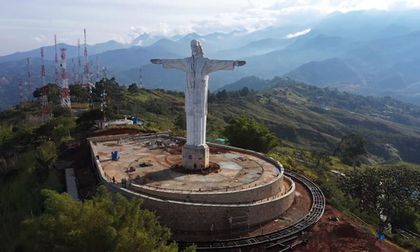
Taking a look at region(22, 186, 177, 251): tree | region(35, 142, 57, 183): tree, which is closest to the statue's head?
region(22, 186, 177, 251): tree

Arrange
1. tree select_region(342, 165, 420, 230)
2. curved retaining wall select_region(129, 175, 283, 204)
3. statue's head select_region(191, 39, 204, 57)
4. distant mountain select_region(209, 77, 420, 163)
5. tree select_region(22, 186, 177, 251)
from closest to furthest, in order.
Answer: tree select_region(22, 186, 177, 251), curved retaining wall select_region(129, 175, 283, 204), statue's head select_region(191, 39, 204, 57), tree select_region(342, 165, 420, 230), distant mountain select_region(209, 77, 420, 163)

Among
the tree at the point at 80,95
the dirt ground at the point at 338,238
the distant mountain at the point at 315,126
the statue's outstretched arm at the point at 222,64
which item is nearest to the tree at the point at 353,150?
the distant mountain at the point at 315,126

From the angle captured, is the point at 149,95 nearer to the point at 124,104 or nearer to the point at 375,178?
the point at 124,104

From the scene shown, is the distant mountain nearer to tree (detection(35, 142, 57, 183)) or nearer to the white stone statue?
tree (detection(35, 142, 57, 183))

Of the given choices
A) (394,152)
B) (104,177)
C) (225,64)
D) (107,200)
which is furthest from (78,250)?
(394,152)

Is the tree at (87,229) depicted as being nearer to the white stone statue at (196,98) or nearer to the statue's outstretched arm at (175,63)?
the white stone statue at (196,98)

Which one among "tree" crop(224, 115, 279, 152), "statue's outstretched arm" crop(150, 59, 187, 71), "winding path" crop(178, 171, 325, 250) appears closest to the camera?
"winding path" crop(178, 171, 325, 250)

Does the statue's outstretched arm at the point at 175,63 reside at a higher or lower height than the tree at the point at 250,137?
higher
